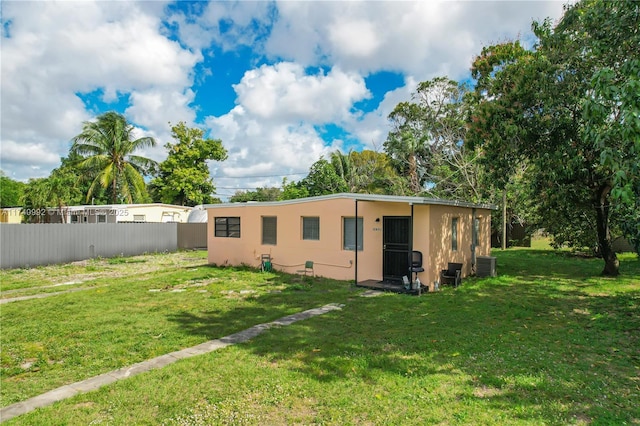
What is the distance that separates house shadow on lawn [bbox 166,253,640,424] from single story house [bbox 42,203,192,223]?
56.7 ft

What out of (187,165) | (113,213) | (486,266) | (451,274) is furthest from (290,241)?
(187,165)

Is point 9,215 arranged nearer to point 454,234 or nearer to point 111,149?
point 111,149

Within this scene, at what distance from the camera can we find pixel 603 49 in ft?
23.2

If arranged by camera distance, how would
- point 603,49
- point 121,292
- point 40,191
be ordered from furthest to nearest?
Answer: 1. point 40,191
2. point 121,292
3. point 603,49

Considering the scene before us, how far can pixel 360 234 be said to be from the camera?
11492 mm

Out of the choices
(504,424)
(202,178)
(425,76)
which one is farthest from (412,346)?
(202,178)

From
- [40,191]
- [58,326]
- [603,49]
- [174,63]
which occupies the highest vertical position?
[174,63]

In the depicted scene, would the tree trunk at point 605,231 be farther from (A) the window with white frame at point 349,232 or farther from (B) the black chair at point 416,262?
(A) the window with white frame at point 349,232

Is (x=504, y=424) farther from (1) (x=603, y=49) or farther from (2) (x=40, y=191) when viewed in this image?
(2) (x=40, y=191)

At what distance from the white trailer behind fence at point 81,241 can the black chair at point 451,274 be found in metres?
15.8

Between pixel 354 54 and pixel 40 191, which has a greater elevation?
pixel 354 54

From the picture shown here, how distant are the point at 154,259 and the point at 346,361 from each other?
15761mm

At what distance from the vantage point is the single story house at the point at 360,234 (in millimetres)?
10281

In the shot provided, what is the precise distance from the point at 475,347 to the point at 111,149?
28.9m
